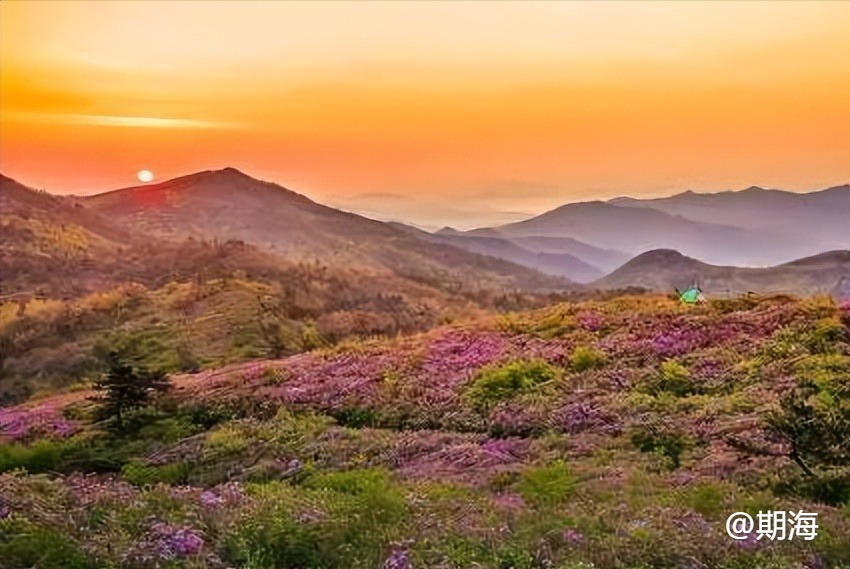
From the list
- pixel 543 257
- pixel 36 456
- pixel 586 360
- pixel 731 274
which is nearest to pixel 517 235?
pixel 543 257

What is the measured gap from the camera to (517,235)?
2117 cm

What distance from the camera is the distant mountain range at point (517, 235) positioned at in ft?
48.9

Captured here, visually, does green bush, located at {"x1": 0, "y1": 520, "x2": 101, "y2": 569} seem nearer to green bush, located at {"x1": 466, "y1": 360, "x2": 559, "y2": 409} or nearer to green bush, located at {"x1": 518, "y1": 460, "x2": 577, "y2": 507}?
green bush, located at {"x1": 518, "y1": 460, "x2": 577, "y2": 507}

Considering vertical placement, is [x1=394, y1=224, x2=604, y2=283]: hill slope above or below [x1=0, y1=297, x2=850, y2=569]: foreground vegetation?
above

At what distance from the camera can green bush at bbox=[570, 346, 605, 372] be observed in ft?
46.4

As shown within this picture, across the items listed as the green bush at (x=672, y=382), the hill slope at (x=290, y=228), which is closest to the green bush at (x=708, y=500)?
the green bush at (x=672, y=382)

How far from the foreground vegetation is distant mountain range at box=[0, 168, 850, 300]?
1570 millimetres

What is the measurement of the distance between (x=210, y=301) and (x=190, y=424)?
13869mm

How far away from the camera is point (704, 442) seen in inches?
387

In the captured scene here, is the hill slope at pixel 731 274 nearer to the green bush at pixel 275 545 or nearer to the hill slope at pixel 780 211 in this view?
the hill slope at pixel 780 211

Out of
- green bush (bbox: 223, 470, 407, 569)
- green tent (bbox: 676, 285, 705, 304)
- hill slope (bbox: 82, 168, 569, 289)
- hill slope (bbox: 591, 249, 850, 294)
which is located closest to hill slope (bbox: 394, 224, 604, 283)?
hill slope (bbox: 591, 249, 850, 294)

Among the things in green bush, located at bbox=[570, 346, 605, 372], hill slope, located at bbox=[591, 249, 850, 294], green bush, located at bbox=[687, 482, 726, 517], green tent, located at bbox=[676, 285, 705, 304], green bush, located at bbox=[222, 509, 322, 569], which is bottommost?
green bush, located at bbox=[687, 482, 726, 517]

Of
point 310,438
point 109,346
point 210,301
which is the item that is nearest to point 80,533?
point 310,438

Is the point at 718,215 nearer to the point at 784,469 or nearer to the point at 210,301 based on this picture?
the point at 784,469
